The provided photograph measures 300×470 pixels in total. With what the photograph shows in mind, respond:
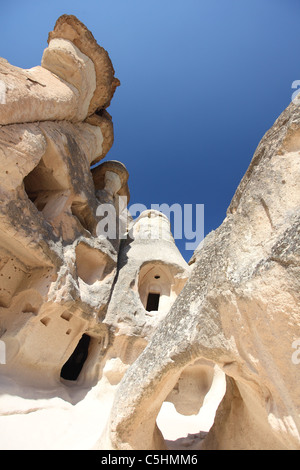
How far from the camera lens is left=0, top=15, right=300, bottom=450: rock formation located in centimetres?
276

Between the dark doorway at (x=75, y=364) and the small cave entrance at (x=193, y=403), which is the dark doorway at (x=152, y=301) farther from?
the small cave entrance at (x=193, y=403)

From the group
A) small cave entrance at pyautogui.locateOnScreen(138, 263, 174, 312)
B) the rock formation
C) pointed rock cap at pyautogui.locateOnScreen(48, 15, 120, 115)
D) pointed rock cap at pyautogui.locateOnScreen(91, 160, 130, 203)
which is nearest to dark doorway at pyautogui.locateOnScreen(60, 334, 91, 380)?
the rock formation

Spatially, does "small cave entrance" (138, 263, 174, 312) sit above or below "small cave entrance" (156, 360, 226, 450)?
above

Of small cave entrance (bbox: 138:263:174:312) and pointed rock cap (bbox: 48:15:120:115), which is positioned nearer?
pointed rock cap (bbox: 48:15:120:115)

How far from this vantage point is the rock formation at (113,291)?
276 cm

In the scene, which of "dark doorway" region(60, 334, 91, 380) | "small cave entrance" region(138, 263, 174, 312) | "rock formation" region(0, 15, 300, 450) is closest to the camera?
"rock formation" region(0, 15, 300, 450)

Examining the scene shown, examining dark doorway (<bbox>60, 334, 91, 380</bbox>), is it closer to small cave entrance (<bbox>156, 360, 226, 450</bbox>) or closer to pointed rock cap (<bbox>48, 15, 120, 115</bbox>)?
small cave entrance (<bbox>156, 360, 226, 450</bbox>)

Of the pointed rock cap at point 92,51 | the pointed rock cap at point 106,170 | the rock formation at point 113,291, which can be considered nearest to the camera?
the rock formation at point 113,291

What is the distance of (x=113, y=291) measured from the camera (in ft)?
28.9

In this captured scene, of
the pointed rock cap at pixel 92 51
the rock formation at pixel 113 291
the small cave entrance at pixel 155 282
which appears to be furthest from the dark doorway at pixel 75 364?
the pointed rock cap at pixel 92 51

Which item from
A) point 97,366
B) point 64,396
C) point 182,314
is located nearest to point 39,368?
point 64,396

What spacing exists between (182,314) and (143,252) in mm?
6946
